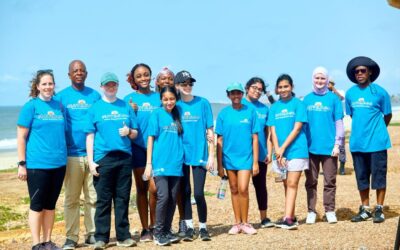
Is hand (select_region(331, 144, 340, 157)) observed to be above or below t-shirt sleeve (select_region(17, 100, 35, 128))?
below

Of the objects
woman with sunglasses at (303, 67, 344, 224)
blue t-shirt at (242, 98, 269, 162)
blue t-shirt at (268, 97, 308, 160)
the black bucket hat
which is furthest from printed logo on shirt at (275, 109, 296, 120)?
the black bucket hat

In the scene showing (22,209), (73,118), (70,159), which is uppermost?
(73,118)

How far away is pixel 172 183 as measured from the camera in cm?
820

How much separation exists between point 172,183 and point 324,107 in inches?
94.0

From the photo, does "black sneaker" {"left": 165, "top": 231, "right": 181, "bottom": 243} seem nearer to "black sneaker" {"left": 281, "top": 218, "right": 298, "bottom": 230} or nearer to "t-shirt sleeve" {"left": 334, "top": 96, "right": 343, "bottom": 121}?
"black sneaker" {"left": 281, "top": 218, "right": 298, "bottom": 230}

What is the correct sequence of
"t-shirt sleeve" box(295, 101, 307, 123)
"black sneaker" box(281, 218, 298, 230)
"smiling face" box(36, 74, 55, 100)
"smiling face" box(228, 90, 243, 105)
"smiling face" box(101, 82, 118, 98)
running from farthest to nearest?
"t-shirt sleeve" box(295, 101, 307, 123)
"black sneaker" box(281, 218, 298, 230)
"smiling face" box(228, 90, 243, 105)
"smiling face" box(101, 82, 118, 98)
"smiling face" box(36, 74, 55, 100)

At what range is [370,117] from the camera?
9.11 meters

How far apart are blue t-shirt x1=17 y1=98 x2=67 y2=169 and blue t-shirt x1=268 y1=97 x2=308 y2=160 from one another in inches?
115

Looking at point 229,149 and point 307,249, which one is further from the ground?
point 229,149

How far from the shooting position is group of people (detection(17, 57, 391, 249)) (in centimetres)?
771

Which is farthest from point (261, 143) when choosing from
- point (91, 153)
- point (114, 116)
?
point (91, 153)

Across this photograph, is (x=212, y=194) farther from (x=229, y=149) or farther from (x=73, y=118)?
(x=73, y=118)

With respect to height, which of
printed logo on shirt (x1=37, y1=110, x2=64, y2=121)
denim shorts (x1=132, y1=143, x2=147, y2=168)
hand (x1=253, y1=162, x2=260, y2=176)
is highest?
printed logo on shirt (x1=37, y1=110, x2=64, y2=121)

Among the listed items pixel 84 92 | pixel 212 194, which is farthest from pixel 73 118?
pixel 212 194
